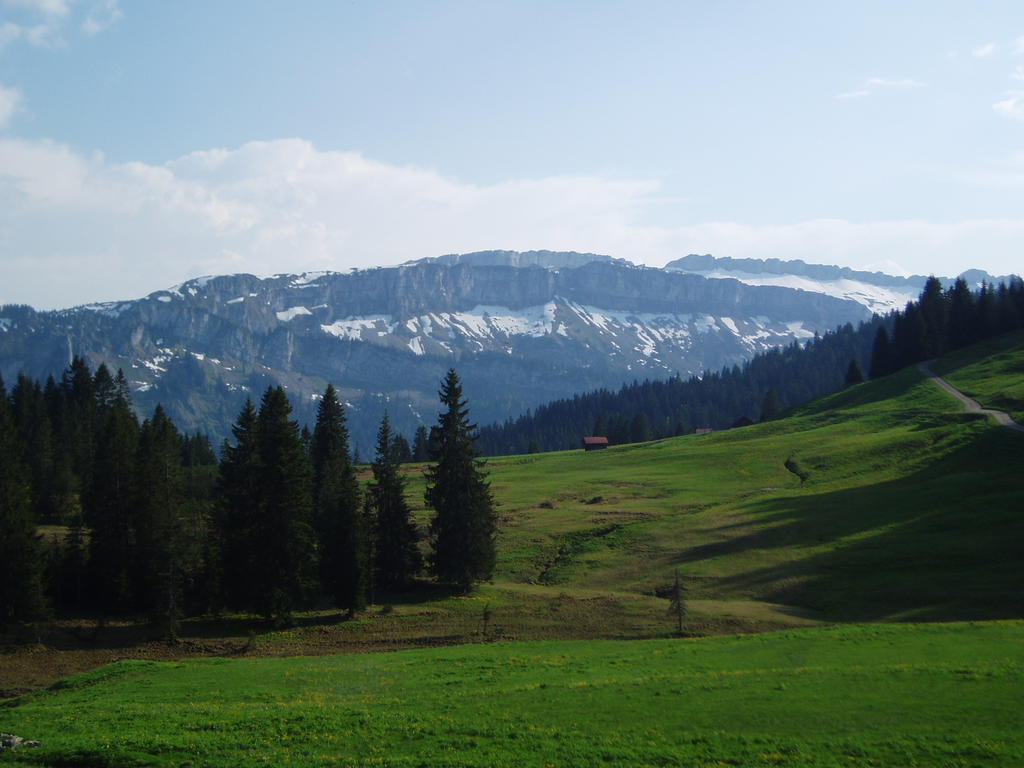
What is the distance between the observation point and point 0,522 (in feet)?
156

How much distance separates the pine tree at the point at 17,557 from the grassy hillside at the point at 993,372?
95.6 metres

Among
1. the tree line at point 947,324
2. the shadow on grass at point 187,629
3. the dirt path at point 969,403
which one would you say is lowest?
the shadow on grass at point 187,629

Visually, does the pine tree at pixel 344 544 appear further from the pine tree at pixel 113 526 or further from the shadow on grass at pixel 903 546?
the shadow on grass at pixel 903 546

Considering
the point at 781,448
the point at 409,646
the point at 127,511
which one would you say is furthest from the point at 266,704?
the point at 781,448

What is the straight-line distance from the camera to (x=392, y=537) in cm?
5953

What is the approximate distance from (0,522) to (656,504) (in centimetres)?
5790

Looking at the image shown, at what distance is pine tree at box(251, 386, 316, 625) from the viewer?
162 ft

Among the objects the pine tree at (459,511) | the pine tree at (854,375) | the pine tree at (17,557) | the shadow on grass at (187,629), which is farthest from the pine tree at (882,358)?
the pine tree at (17,557)

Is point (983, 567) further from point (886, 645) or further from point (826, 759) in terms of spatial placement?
point (826, 759)

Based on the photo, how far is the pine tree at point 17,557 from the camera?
46156 millimetres

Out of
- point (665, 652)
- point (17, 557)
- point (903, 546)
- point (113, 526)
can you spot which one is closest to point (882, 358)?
point (903, 546)

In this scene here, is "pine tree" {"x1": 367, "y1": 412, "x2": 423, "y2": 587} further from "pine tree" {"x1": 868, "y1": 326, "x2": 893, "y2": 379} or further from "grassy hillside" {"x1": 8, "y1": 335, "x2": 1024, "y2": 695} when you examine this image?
"pine tree" {"x1": 868, "y1": 326, "x2": 893, "y2": 379}

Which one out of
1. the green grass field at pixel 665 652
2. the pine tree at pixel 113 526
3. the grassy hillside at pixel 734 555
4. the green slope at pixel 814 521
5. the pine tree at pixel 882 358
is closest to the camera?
the green grass field at pixel 665 652

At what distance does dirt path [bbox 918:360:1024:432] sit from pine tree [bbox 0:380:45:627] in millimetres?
89467
